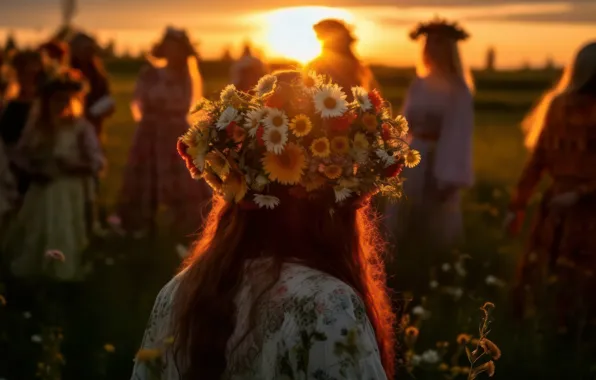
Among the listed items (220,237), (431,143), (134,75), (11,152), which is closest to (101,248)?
(11,152)

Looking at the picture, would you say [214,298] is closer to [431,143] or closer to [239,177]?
[239,177]

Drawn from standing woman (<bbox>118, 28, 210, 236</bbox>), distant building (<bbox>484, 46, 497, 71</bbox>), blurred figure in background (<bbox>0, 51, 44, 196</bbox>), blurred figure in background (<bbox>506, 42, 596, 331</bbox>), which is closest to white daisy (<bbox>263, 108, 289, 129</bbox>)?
blurred figure in background (<bbox>506, 42, 596, 331</bbox>)

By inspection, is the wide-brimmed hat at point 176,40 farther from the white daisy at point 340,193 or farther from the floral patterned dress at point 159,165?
the white daisy at point 340,193

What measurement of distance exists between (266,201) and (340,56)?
631cm

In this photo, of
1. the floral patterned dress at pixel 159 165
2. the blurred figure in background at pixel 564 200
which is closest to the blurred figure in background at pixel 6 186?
the floral patterned dress at pixel 159 165

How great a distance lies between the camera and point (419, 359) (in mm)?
5602

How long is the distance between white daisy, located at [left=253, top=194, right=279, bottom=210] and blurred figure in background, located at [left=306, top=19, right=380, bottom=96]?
5853mm

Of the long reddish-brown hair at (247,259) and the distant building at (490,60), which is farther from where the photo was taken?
the distant building at (490,60)

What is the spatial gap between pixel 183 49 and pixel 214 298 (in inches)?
347

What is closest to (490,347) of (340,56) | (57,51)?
(340,56)

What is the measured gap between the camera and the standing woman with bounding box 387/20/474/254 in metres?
9.78

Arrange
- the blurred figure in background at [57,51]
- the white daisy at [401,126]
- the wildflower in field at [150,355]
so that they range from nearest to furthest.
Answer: the wildflower in field at [150,355]
the white daisy at [401,126]
the blurred figure in background at [57,51]

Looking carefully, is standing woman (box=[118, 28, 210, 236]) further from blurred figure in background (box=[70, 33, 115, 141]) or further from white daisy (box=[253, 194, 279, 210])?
white daisy (box=[253, 194, 279, 210])

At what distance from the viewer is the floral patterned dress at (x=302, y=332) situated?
9.27ft
